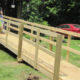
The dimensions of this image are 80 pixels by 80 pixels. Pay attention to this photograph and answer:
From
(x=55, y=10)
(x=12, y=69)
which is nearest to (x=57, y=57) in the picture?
(x=12, y=69)

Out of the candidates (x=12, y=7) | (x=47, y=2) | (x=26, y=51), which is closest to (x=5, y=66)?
(x=26, y=51)

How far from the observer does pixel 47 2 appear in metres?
27.7

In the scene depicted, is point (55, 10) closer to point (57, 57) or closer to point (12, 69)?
point (12, 69)

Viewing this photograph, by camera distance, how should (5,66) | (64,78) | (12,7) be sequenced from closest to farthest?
(64,78), (5,66), (12,7)

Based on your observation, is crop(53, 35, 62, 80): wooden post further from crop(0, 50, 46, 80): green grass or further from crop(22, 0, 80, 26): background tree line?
crop(22, 0, 80, 26): background tree line

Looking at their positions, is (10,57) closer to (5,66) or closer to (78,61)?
(5,66)

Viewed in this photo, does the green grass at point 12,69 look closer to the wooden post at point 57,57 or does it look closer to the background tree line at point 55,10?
the wooden post at point 57,57

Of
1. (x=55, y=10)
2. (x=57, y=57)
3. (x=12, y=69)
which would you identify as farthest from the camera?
(x=55, y=10)

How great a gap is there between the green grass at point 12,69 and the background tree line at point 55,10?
49.3 feet

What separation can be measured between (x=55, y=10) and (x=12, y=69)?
19381 millimetres

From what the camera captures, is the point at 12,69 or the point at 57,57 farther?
the point at 12,69

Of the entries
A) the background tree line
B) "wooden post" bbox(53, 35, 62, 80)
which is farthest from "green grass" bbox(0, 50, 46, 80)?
the background tree line

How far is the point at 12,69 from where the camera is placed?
28.6 feet

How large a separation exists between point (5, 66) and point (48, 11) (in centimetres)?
1985
